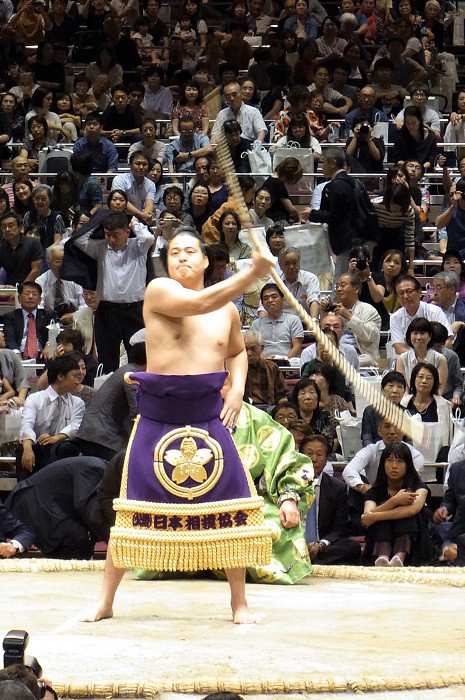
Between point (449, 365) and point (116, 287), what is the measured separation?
5.60 feet

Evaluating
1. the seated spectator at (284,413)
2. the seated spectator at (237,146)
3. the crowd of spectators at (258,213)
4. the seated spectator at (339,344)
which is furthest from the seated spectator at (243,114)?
the seated spectator at (284,413)

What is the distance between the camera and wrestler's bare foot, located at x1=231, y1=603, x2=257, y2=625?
10.8 ft

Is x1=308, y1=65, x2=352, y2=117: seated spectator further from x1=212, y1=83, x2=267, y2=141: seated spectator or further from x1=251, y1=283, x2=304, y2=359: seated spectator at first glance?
x1=251, y1=283, x2=304, y2=359: seated spectator

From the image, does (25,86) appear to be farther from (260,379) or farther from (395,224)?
(260,379)

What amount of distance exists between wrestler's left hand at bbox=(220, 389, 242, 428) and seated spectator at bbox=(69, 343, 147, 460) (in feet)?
4.87

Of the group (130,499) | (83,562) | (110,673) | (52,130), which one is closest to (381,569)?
(83,562)

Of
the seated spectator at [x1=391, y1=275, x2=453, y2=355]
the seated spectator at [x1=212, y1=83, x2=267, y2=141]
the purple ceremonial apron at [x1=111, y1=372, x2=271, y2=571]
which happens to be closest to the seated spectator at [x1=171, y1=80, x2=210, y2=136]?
the seated spectator at [x1=212, y1=83, x2=267, y2=141]

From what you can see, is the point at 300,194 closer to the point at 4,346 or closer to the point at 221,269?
the point at 221,269

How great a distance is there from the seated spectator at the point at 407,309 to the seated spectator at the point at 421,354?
0.29 m

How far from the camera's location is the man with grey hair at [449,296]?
20.6ft

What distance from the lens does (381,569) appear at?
4.35 meters

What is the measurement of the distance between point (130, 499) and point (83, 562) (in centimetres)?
113

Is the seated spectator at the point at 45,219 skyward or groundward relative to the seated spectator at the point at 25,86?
groundward

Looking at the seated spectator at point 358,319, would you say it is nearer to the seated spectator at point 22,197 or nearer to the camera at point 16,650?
the seated spectator at point 22,197
